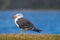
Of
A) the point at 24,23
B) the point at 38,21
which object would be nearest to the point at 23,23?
the point at 24,23

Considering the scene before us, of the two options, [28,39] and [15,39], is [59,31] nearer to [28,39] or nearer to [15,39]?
[28,39]

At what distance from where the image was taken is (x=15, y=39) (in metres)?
2.48

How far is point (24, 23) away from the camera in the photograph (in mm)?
2484

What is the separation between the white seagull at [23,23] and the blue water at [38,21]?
0.17 feet

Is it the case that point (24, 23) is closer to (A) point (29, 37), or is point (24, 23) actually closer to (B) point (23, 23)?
(B) point (23, 23)

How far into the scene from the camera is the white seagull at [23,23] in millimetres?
2453

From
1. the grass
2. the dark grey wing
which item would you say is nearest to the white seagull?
the dark grey wing

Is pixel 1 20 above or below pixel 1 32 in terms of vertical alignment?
above

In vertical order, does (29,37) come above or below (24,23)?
below

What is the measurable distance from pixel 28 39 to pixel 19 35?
0.15 m

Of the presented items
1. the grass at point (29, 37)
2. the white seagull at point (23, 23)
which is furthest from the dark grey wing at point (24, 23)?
the grass at point (29, 37)

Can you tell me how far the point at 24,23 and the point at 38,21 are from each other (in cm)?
20
